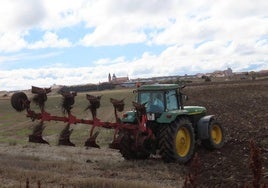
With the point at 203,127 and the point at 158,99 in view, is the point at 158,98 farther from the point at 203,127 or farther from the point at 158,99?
the point at 203,127

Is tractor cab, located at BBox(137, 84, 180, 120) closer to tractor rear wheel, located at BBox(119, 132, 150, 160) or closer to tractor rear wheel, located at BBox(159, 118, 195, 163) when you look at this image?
tractor rear wheel, located at BBox(159, 118, 195, 163)

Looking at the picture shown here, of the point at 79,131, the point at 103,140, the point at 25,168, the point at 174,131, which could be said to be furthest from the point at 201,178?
the point at 79,131

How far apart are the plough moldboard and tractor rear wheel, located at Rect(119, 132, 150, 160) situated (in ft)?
0.32

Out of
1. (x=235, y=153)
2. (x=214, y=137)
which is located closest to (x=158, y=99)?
(x=235, y=153)

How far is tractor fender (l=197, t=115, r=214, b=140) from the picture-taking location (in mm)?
12750

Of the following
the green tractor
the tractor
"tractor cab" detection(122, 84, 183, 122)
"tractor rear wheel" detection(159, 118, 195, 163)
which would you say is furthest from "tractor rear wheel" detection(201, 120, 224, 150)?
"tractor cab" detection(122, 84, 183, 122)

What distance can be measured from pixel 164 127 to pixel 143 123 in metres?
0.57

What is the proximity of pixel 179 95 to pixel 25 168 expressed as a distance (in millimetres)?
4580

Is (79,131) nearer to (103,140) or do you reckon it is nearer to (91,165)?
(103,140)

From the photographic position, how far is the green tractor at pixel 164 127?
11.1m

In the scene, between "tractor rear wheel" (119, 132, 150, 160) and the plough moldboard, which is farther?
"tractor rear wheel" (119, 132, 150, 160)

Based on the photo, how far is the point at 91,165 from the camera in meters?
10.8

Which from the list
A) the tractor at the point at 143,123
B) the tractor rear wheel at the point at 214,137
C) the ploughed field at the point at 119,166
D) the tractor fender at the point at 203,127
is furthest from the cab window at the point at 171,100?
the tractor rear wheel at the point at 214,137

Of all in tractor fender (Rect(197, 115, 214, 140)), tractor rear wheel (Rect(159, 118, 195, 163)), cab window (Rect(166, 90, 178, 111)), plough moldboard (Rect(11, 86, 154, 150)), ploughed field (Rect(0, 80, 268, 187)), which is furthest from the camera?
tractor fender (Rect(197, 115, 214, 140))
